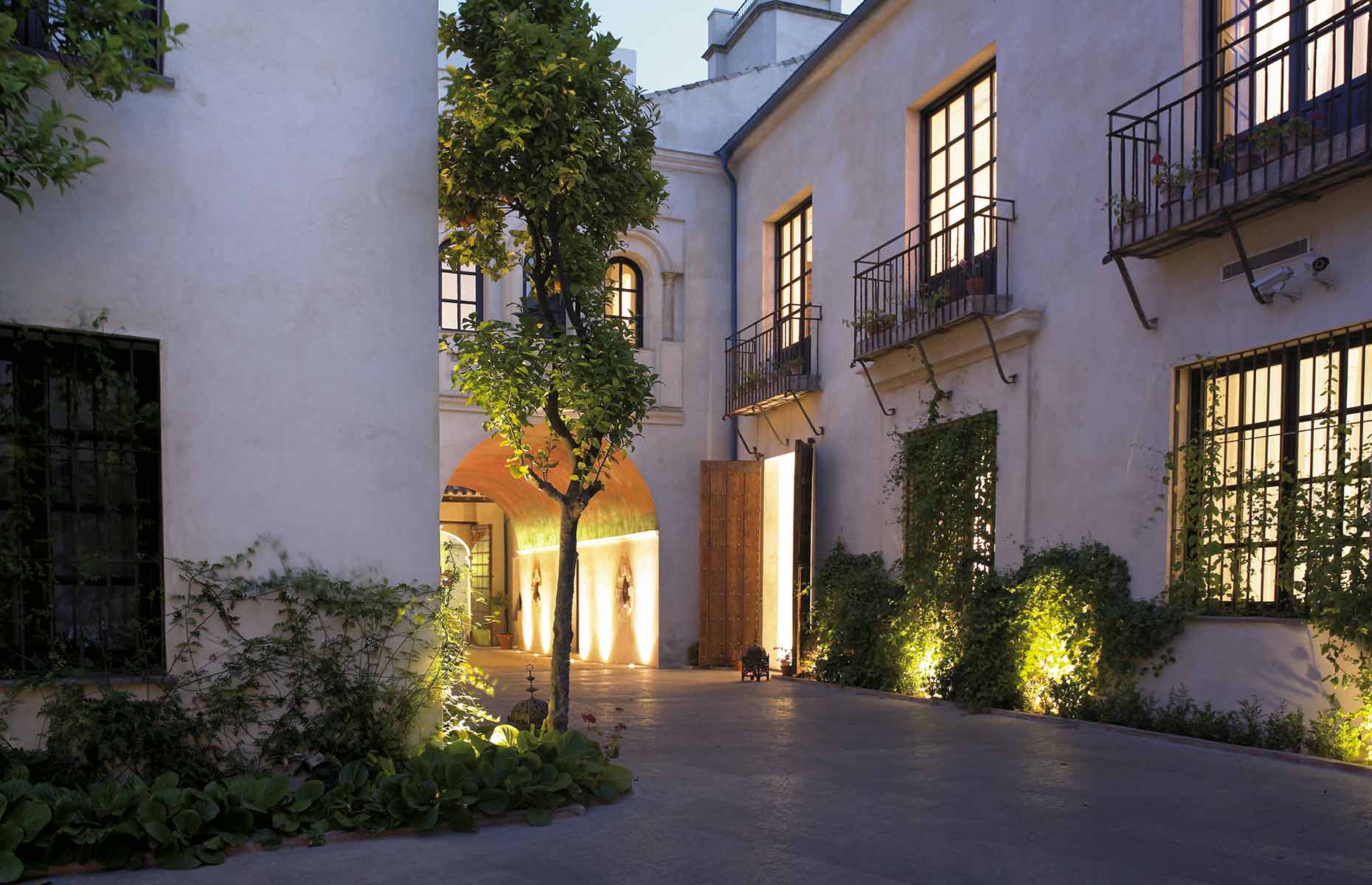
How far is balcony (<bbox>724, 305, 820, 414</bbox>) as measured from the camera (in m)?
15.2

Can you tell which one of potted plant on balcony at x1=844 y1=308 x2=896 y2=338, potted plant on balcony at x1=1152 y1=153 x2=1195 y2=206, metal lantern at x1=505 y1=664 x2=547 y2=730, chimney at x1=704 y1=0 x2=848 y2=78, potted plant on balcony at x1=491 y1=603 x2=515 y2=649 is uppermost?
chimney at x1=704 y1=0 x2=848 y2=78

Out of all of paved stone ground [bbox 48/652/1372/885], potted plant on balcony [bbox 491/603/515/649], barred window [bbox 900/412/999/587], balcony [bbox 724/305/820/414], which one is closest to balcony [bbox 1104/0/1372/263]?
barred window [bbox 900/412/999/587]

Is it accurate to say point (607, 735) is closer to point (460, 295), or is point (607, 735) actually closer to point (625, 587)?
point (460, 295)

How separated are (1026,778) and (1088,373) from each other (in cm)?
405

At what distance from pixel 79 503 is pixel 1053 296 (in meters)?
7.83

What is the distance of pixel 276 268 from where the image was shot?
657 centimetres

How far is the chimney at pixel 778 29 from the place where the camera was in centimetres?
2017

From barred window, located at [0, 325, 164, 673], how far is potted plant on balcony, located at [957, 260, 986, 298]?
291 inches

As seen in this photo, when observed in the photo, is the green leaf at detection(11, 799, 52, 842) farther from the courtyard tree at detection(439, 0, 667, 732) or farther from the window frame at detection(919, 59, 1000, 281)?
the window frame at detection(919, 59, 1000, 281)

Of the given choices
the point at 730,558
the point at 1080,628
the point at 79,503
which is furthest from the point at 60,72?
the point at 730,558

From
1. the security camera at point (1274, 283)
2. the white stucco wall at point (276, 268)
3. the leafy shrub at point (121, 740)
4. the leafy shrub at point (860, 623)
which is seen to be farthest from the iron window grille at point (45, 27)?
the leafy shrub at point (860, 623)

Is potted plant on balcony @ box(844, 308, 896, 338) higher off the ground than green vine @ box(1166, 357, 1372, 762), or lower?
higher

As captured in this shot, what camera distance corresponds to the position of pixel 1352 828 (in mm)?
5770

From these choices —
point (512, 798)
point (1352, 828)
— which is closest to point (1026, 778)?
point (1352, 828)
